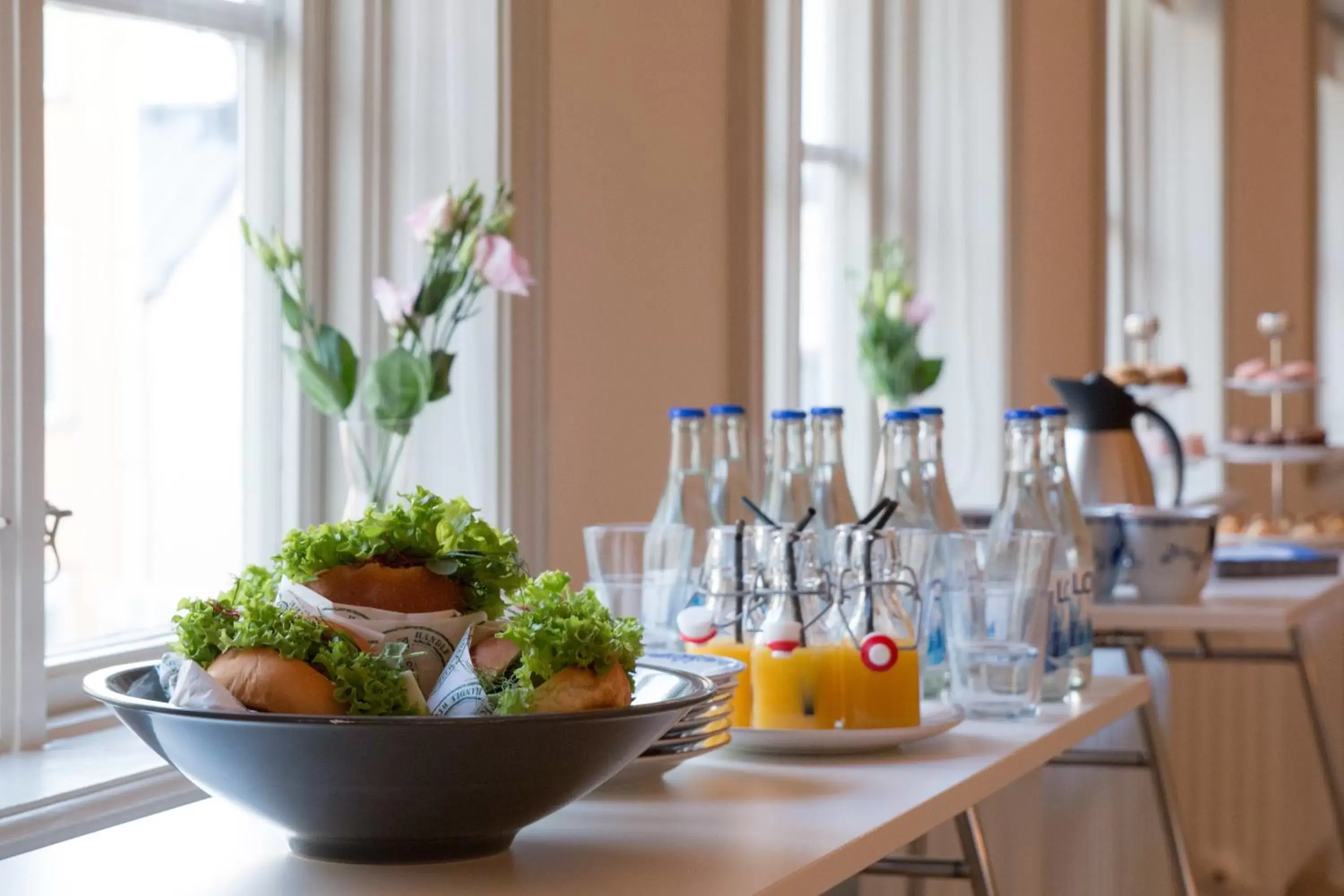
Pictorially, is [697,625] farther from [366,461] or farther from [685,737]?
[366,461]

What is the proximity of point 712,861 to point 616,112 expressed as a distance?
66.0 inches

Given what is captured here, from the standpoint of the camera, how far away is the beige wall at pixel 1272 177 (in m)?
6.54

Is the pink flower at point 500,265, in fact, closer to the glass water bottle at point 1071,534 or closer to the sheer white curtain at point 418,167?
the sheer white curtain at point 418,167

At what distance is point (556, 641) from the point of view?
1.04 meters

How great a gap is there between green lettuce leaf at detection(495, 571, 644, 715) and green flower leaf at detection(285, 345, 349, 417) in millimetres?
1002

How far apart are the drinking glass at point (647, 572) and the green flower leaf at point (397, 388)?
0.41m

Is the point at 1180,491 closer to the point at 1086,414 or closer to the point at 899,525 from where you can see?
the point at 1086,414

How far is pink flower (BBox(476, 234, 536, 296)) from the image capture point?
2018 millimetres

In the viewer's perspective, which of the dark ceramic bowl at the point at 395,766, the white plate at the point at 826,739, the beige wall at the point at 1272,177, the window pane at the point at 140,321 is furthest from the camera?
the beige wall at the point at 1272,177

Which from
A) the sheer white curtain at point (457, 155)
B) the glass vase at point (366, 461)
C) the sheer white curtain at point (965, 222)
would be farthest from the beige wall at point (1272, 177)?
the glass vase at point (366, 461)

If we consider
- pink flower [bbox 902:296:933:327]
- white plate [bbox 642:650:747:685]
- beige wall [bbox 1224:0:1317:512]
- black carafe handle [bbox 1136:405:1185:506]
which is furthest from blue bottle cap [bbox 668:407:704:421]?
beige wall [bbox 1224:0:1317:512]

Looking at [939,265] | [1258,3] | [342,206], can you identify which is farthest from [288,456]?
[1258,3]

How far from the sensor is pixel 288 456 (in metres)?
2.20

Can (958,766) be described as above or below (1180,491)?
below
